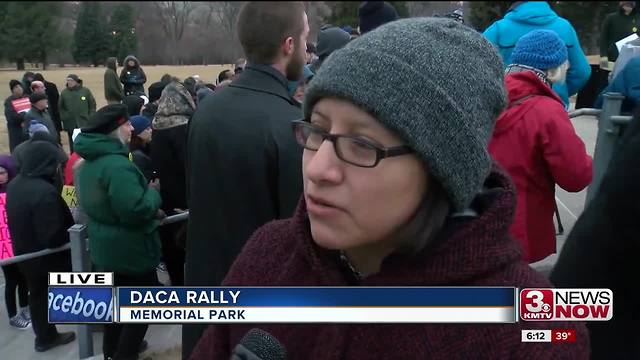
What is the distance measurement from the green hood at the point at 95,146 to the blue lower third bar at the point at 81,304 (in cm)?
199

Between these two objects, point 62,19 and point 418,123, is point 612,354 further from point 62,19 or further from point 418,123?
point 62,19

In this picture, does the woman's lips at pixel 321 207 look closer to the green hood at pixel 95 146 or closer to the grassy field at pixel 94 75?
the grassy field at pixel 94 75

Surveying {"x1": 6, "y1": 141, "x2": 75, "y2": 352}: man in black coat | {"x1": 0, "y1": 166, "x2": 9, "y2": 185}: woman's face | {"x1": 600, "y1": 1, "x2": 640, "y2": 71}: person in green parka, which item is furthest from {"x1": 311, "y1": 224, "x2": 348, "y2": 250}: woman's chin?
{"x1": 600, "y1": 1, "x2": 640, "y2": 71}: person in green parka

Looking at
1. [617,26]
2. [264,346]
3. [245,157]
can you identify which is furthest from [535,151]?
[617,26]

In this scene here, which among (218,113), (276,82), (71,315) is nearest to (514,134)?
(276,82)

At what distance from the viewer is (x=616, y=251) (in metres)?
1.34

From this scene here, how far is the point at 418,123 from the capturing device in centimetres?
92

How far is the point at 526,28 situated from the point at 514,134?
1.85m

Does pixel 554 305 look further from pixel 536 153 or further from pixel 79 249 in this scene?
pixel 79 249

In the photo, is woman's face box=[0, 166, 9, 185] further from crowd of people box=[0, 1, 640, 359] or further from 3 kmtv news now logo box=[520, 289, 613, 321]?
3 kmtv news now logo box=[520, 289, 613, 321]

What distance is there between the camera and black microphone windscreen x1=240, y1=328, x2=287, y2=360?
0.97m

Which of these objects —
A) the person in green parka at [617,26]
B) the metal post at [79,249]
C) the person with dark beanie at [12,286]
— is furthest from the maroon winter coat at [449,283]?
the person in green parka at [617,26]

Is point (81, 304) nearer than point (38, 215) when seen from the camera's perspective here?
Yes

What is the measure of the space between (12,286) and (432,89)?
443 centimetres
